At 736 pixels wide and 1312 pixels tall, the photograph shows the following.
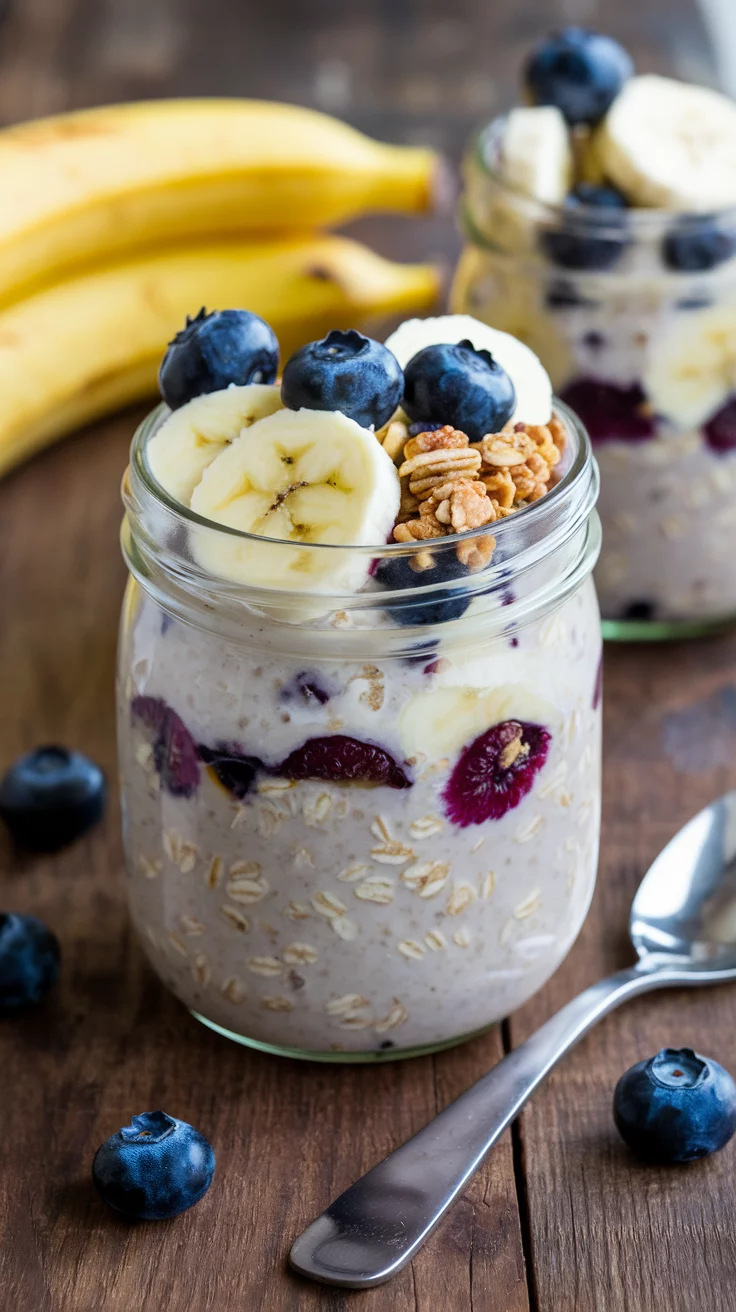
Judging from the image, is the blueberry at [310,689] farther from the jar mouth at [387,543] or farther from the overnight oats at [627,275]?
the overnight oats at [627,275]

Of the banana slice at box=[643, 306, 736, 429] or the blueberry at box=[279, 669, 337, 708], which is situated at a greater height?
the blueberry at box=[279, 669, 337, 708]

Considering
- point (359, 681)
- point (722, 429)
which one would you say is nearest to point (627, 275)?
point (722, 429)

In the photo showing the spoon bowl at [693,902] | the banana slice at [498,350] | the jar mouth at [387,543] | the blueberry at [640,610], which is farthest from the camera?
the blueberry at [640,610]

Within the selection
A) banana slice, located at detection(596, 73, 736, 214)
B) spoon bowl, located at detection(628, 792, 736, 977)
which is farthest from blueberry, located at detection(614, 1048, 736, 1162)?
banana slice, located at detection(596, 73, 736, 214)

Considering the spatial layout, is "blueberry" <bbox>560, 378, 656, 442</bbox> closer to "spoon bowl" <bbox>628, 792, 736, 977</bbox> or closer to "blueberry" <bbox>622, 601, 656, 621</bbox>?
"blueberry" <bbox>622, 601, 656, 621</bbox>

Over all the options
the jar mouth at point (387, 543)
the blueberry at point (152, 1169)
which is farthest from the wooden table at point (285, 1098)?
the jar mouth at point (387, 543)

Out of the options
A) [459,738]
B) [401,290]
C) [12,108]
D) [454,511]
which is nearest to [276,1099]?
[459,738]

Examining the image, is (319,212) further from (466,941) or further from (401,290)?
(466,941)
